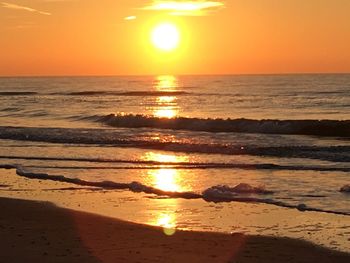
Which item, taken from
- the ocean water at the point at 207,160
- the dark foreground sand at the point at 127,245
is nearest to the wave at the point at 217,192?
the ocean water at the point at 207,160

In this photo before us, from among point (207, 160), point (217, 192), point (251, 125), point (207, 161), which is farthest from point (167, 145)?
point (217, 192)

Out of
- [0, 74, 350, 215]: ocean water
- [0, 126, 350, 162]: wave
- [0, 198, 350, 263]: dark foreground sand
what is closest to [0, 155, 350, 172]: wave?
[0, 74, 350, 215]: ocean water

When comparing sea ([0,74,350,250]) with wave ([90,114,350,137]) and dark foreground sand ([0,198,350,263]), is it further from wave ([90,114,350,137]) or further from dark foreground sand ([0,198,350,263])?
dark foreground sand ([0,198,350,263])

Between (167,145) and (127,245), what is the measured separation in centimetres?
1663

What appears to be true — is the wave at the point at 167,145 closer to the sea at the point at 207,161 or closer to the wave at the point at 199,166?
the sea at the point at 207,161

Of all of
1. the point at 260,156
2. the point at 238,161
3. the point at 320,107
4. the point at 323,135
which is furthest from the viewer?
the point at 320,107

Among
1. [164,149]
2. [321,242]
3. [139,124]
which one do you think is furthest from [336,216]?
[139,124]

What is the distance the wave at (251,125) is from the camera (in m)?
32.9

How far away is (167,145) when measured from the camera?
25406 millimetres

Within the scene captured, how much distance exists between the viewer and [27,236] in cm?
920

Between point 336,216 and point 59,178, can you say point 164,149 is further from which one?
point 336,216

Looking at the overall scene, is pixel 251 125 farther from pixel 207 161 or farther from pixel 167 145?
pixel 207 161

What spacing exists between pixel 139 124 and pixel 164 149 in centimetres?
1655

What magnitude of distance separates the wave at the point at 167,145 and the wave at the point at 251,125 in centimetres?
687
